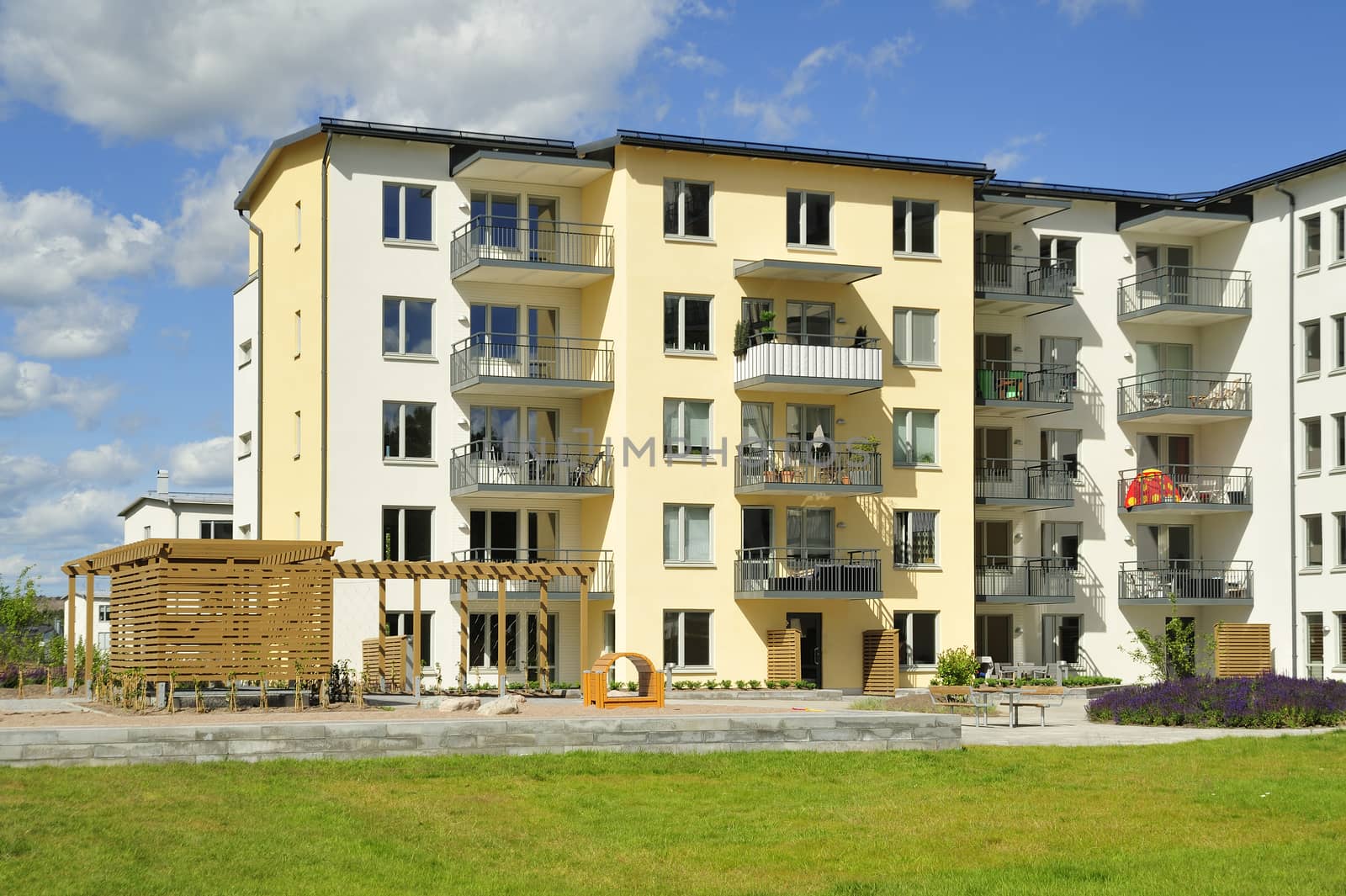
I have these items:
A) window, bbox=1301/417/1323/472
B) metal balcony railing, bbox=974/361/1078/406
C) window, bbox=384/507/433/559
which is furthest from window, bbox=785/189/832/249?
window, bbox=1301/417/1323/472

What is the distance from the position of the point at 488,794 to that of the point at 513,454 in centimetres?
2439

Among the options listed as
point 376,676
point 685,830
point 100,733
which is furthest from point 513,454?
point 685,830

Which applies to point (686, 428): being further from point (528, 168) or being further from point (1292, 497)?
point (1292, 497)

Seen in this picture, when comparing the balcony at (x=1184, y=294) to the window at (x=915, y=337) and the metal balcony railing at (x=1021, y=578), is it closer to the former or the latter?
the window at (x=915, y=337)

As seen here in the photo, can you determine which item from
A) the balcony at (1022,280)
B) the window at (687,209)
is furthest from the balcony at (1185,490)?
the window at (687,209)

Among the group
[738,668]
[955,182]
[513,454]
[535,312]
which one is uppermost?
[955,182]

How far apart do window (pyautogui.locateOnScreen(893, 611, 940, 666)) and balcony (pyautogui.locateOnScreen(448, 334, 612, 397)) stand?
10.3m

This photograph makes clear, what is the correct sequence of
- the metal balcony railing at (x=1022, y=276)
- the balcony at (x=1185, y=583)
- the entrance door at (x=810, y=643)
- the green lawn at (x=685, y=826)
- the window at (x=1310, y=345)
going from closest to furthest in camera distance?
the green lawn at (x=685, y=826) < the entrance door at (x=810, y=643) < the window at (x=1310, y=345) < the metal balcony railing at (x=1022, y=276) < the balcony at (x=1185, y=583)

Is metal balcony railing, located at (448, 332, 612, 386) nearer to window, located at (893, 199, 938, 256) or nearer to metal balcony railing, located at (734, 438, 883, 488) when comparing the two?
metal balcony railing, located at (734, 438, 883, 488)

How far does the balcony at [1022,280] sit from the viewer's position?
45.4 meters

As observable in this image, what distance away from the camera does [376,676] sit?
3600 cm

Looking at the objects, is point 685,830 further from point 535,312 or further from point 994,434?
point 994,434

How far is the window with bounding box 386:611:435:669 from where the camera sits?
4022 cm

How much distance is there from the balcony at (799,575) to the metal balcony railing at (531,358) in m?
→ 6.09
